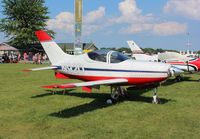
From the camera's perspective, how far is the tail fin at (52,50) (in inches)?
517

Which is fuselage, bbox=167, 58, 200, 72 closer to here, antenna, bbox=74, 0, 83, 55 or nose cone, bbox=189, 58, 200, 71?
nose cone, bbox=189, 58, 200, 71

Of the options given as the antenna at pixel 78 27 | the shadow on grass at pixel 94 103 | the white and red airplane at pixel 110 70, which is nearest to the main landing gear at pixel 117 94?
the white and red airplane at pixel 110 70

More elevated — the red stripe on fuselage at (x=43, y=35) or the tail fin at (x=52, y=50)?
the red stripe on fuselage at (x=43, y=35)

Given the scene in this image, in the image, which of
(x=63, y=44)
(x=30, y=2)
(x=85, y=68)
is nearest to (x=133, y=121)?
(x=85, y=68)

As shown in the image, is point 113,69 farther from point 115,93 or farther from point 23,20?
point 23,20

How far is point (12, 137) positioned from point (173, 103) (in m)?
6.05

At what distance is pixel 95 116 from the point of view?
892 centimetres

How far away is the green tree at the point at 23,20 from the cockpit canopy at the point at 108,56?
60515 millimetres

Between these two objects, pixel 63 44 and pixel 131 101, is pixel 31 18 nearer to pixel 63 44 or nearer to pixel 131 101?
pixel 63 44

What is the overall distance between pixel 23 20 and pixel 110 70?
65.7m

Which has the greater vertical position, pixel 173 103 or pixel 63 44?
pixel 63 44

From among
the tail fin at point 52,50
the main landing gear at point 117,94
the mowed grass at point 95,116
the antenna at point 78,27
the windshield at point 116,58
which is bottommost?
the mowed grass at point 95,116

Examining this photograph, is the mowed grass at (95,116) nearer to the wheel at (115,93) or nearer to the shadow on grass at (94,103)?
the shadow on grass at (94,103)

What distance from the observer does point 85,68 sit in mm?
11711
